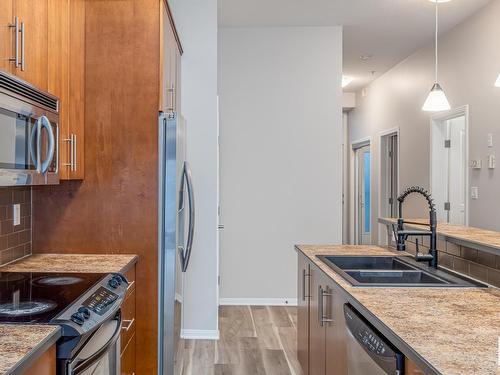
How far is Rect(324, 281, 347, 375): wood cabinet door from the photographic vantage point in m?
1.75

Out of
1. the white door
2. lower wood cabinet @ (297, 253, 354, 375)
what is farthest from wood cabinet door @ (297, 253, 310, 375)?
the white door

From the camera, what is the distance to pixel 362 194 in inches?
315

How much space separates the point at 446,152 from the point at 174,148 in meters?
3.60

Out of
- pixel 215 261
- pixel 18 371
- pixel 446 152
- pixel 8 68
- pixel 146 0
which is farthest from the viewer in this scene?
pixel 446 152

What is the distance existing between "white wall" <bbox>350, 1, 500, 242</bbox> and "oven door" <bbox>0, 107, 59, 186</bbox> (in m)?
3.53

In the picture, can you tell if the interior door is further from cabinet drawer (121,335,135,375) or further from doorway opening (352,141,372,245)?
cabinet drawer (121,335,135,375)

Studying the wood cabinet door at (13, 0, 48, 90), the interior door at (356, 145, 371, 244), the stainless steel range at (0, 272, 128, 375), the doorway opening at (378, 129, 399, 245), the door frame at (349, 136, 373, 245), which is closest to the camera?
the stainless steel range at (0, 272, 128, 375)

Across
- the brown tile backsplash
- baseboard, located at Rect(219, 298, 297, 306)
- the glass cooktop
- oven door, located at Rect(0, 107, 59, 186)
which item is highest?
oven door, located at Rect(0, 107, 59, 186)

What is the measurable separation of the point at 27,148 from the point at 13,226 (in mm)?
663

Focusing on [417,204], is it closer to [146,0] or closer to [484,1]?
[484,1]

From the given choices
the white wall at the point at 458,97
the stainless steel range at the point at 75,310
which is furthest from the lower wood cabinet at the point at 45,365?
the white wall at the point at 458,97

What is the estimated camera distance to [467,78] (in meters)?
4.26

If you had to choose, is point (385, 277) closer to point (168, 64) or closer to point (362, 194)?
point (168, 64)

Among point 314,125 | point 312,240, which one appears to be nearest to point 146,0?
point 314,125
